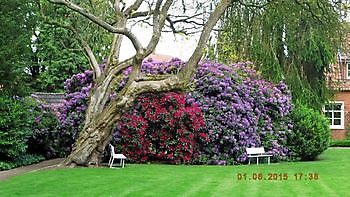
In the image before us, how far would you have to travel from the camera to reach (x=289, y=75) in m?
25.9

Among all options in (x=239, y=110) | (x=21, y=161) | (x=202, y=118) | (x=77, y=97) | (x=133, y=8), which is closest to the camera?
(x=133, y=8)

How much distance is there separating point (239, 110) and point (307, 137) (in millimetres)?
3513

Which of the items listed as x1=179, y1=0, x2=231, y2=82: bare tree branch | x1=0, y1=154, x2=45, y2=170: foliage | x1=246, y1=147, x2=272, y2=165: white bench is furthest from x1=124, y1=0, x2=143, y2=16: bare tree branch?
x1=246, y1=147, x2=272, y2=165: white bench

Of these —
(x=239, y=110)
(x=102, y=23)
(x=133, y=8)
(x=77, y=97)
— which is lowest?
(x=239, y=110)

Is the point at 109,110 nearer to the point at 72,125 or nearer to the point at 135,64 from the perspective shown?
the point at 135,64

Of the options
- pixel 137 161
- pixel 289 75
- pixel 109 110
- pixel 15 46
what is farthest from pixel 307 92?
pixel 15 46

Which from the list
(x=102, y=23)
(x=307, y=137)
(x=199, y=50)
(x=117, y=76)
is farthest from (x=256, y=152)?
(x=102, y=23)

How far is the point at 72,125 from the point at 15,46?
16.8ft

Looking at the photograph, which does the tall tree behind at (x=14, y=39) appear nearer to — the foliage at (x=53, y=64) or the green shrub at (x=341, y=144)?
the foliage at (x=53, y=64)

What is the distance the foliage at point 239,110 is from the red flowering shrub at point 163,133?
0.66 metres

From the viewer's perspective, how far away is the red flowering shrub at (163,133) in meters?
18.4

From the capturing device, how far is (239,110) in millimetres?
19469
